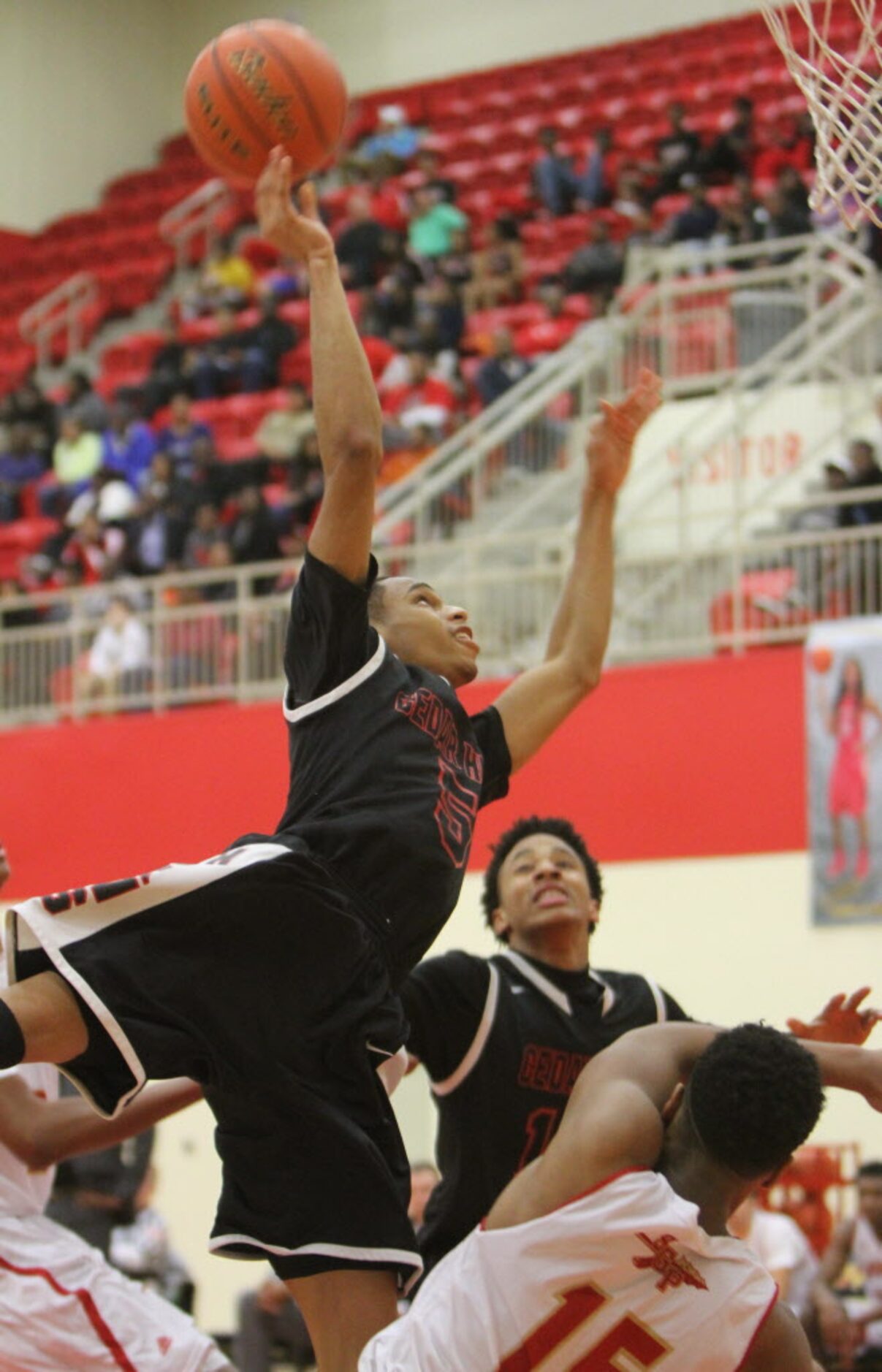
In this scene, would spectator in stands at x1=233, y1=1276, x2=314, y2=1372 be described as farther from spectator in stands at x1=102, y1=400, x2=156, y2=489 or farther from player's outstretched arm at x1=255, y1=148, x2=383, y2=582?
spectator in stands at x1=102, y1=400, x2=156, y2=489

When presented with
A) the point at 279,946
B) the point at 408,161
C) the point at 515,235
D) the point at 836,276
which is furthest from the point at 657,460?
the point at 279,946

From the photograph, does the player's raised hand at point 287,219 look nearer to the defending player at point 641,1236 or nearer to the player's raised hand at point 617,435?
the player's raised hand at point 617,435

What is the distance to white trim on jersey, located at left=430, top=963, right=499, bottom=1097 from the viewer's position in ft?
17.5

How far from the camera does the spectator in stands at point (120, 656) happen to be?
13188mm

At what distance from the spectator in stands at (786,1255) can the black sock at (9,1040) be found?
5.52m

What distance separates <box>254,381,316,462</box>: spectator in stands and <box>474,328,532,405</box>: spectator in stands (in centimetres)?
164

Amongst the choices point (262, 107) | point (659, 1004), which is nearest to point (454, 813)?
point (659, 1004)

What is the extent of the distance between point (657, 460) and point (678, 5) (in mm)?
9371

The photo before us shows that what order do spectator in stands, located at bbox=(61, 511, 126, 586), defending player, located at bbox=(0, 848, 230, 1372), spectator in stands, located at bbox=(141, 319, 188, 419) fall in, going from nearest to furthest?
defending player, located at bbox=(0, 848, 230, 1372), spectator in stands, located at bbox=(61, 511, 126, 586), spectator in stands, located at bbox=(141, 319, 188, 419)

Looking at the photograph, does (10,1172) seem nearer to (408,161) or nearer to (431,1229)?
(431,1229)

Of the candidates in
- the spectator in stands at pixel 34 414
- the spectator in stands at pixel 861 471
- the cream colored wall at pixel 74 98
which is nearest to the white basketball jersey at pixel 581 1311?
the spectator in stands at pixel 861 471

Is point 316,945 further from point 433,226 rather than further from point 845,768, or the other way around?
point 433,226

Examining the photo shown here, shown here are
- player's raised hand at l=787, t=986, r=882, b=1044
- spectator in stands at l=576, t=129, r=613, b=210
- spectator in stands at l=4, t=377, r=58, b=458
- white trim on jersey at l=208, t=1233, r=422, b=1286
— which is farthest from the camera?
spectator in stands at l=4, t=377, r=58, b=458

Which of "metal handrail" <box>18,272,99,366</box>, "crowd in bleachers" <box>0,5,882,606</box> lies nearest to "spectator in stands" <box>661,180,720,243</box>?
"crowd in bleachers" <box>0,5,882,606</box>
